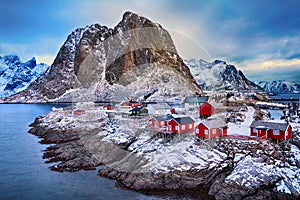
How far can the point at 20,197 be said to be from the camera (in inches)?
984

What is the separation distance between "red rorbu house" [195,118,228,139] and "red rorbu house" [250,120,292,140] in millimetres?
4177

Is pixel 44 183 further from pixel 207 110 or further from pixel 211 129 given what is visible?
pixel 207 110

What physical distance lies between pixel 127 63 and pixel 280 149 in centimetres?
12480

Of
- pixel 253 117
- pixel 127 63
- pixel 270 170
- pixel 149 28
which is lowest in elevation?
pixel 270 170

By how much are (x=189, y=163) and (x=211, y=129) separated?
6.70 m

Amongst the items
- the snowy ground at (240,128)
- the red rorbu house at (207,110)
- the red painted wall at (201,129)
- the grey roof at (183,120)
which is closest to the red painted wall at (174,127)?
the grey roof at (183,120)

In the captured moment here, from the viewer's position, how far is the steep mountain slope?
131m

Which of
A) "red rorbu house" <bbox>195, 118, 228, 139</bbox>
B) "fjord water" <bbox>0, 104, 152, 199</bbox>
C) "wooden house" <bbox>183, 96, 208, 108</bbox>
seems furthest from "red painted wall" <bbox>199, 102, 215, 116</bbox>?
"fjord water" <bbox>0, 104, 152, 199</bbox>

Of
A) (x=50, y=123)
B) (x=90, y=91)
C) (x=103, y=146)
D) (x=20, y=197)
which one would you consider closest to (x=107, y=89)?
(x=90, y=91)

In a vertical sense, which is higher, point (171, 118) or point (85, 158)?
point (171, 118)

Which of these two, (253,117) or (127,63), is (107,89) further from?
(253,117)

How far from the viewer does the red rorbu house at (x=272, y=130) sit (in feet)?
106

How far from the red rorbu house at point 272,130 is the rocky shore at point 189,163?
1.18 m

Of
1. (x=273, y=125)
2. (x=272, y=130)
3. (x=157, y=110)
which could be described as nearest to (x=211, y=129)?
(x=272, y=130)
